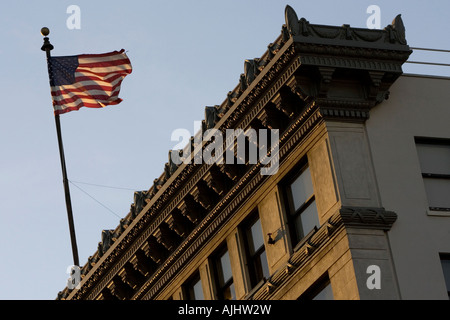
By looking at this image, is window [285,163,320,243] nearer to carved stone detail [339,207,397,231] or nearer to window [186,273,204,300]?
carved stone detail [339,207,397,231]

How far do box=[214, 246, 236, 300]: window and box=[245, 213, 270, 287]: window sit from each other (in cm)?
125

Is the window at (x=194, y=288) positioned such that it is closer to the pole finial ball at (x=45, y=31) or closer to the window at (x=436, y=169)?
the window at (x=436, y=169)

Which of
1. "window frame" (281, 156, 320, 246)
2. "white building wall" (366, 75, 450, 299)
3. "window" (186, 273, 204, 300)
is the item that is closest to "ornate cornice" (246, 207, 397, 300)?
"white building wall" (366, 75, 450, 299)

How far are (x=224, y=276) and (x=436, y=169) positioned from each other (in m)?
7.70

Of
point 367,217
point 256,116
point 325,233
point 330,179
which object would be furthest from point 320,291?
point 256,116

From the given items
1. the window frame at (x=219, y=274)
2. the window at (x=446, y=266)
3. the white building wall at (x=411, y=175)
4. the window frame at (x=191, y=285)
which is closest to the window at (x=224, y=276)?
the window frame at (x=219, y=274)

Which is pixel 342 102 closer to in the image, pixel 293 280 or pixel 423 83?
pixel 423 83

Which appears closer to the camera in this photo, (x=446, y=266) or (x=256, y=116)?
(x=446, y=266)

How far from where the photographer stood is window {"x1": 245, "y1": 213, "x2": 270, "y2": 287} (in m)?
34.2

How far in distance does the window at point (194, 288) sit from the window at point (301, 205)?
574 centimetres

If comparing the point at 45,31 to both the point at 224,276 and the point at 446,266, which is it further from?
the point at 446,266

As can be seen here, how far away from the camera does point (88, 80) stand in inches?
1560

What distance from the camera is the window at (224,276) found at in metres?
35.9
